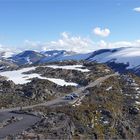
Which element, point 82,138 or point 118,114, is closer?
point 82,138

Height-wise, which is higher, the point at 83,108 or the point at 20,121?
the point at 20,121

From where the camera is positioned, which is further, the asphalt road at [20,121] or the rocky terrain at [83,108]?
the rocky terrain at [83,108]

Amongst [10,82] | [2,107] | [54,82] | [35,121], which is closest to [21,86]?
[10,82]

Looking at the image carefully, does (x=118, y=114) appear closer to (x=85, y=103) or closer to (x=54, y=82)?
(x=85, y=103)

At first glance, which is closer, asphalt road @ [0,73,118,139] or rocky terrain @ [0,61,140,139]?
asphalt road @ [0,73,118,139]

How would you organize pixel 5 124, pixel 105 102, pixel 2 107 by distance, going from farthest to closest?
pixel 105 102, pixel 2 107, pixel 5 124

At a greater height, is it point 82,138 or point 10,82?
point 10,82

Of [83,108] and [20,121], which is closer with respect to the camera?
[20,121]

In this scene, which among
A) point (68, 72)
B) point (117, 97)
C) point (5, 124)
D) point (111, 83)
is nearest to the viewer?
point (5, 124)

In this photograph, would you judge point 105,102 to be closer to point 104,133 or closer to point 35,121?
point 104,133

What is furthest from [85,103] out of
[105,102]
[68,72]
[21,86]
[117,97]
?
[68,72]
